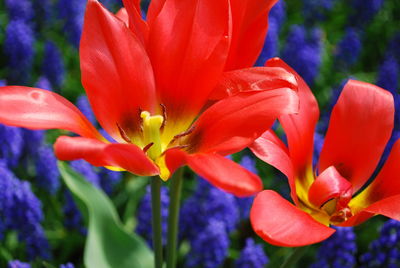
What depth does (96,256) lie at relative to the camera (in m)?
1.55

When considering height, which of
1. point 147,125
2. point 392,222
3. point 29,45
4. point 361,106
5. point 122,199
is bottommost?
point 122,199

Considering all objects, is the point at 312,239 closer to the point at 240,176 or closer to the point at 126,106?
the point at 240,176

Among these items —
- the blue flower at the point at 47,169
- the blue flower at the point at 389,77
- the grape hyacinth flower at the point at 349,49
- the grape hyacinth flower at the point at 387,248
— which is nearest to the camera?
the grape hyacinth flower at the point at 387,248

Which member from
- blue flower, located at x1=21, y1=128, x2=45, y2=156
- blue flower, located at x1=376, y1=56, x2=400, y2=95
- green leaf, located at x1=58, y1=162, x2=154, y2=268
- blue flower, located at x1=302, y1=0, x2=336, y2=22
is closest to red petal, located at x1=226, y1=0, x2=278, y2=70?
green leaf, located at x1=58, y1=162, x2=154, y2=268

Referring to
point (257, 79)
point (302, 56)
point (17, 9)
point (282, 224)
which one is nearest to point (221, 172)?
point (282, 224)

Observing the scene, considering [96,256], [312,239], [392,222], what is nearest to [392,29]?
[392,222]

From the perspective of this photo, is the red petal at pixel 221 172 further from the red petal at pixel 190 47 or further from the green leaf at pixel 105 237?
the green leaf at pixel 105 237

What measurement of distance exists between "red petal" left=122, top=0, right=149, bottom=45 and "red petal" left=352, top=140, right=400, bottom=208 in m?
0.47

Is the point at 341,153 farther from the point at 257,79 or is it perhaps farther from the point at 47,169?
the point at 47,169

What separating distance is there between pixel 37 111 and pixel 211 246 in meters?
0.94

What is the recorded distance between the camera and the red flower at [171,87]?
3.05ft

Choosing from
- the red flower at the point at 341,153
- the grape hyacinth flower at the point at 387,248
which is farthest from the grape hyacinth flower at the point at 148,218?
the red flower at the point at 341,153

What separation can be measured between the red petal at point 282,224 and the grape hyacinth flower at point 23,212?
99 cm

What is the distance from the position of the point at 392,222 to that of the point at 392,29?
214cm
